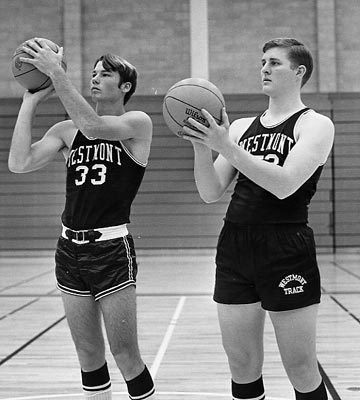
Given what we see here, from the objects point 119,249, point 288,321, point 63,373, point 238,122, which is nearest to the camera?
point 288,321

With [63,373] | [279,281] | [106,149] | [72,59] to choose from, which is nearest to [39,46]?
[106,149]

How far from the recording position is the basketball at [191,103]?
2.89 metres

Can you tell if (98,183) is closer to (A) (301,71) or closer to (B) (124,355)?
(B) (124,355)

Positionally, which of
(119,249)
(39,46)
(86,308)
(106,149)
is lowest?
(86,308)

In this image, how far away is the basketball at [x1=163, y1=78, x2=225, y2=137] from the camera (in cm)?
289

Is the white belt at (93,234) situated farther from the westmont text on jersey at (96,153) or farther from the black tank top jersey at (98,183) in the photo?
the westmont text on jersey at (96,153)

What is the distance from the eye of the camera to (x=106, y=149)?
354cm

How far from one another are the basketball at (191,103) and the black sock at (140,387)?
1218mm

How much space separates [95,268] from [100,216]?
25cm

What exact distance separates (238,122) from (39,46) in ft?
3.28

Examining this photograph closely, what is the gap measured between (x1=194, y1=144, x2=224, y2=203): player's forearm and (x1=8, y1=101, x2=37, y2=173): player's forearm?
96cm

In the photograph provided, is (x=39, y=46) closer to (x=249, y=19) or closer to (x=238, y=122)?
(x=238, y=122)

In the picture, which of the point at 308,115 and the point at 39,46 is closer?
the point at 308,115

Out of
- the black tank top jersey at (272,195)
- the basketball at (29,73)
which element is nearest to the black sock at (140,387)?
the black tank top jersey at (272,195)
